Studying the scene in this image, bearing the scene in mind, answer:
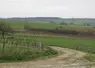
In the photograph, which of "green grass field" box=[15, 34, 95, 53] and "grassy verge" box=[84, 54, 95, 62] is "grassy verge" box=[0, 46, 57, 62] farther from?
"green grass field" box=[15, 34, 95, 53]

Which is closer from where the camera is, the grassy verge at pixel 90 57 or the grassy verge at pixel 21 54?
the grassy verge at pixel 21 54

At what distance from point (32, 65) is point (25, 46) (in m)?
7.34

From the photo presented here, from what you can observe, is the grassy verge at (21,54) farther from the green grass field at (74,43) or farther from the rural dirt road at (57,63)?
the green grass field at (74,43)

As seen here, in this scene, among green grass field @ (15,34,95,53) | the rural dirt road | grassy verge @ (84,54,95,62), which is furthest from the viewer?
green grass field @ (15,34,95,53)

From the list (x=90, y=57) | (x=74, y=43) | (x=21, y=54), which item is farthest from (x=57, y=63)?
(x=74, y=43)

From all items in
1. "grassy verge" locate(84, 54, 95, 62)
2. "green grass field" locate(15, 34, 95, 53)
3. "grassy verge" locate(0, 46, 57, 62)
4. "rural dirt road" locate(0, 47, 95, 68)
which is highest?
"grassy verge" locate(0, 46, 57, 62)

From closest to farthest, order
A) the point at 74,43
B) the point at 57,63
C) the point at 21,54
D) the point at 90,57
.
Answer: the point at 57,63 < the point at 21,54 < the point at 90,57 < the point at 74,43

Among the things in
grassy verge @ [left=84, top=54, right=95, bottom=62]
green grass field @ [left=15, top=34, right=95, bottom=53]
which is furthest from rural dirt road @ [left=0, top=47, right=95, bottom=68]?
green grass field @ [left=15, top=34, right=95, bottom=53]

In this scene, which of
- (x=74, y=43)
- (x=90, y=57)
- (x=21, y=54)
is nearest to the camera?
(x=21, y=54)

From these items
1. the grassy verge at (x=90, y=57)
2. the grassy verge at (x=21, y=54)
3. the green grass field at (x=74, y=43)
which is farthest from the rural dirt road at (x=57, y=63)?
the green grass field at (x=74, y=43)

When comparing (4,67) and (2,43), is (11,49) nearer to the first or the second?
(2,43)

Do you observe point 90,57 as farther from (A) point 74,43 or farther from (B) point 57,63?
(A) point 74,43

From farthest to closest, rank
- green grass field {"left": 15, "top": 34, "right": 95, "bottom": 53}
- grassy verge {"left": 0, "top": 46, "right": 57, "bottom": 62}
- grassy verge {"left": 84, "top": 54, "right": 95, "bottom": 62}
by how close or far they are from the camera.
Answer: green grass field {"left": 15, "top": 34, "right": 95, "bottom": 53} → grassy verge {"left": 84, "top": 54, "right": 95, "bottom": 62} → grassy verge {"left": 0, "top": 46, "right": 57, "bottom": 62}

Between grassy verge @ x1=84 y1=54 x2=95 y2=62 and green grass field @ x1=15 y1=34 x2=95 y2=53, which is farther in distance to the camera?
green grass field @ x1=15 y1=34 x2=95 y2=53
